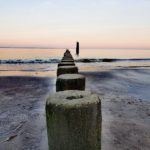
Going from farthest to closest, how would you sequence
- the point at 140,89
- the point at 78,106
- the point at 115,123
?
the point at 140,89 → the point at 115,123 → the point at 78,106

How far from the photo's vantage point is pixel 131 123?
251 inches

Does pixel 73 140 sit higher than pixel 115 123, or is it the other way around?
pixel 73 140

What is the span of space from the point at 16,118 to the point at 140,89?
695 cm

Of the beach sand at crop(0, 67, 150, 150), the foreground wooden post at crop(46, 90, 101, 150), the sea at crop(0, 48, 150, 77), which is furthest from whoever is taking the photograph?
the sea at crop(0, 48, 150, 77)

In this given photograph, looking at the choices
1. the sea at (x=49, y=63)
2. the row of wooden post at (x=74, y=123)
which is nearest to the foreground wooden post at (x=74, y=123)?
the row of wooden post at (x=74, y=123)

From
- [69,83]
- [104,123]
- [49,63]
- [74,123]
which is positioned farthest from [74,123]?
[49,63]

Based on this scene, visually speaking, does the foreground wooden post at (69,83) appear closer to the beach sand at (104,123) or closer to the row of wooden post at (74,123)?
the beach sand at (104,123)

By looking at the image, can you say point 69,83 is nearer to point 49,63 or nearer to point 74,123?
point 74,123

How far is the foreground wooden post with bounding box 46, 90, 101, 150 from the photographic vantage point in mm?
2549

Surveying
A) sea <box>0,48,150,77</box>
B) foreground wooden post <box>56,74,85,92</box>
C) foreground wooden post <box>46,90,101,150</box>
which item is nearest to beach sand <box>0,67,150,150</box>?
foreground wooden post <box>56,74,85,92</box>

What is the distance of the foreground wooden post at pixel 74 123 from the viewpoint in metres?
2.55

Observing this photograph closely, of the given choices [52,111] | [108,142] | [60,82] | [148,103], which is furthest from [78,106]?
[148,103]

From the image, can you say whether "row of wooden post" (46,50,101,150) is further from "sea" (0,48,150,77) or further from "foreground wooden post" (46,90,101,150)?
"sea" (0,48,150,77)

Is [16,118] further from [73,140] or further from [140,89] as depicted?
[140,89]
